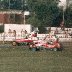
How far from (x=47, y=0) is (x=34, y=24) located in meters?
8.23

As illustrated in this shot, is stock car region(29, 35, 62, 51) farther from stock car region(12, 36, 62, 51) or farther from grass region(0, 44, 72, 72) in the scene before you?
grass region(0, 44, 72, 72)

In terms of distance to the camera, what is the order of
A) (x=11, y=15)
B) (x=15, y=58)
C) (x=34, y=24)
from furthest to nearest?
(x=11, y=15), (x=34, y=24), (x=15, y=58)

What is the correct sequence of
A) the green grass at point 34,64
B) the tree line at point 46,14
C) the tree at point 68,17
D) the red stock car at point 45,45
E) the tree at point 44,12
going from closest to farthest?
the green grass at point 34,64, the red stock car at point 45,45, the tree line at point 46,14, the tree at point 44,12, the tree at point 68,17

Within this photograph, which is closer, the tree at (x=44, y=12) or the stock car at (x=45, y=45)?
the stock car at (x=45, y=45)

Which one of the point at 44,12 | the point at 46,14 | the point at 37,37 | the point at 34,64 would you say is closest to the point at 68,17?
the point at 44,12

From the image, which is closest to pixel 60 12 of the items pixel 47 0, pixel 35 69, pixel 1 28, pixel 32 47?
pixel 47 0

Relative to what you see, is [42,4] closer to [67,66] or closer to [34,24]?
[34,24]

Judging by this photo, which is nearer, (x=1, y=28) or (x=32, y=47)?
(x=32, y=47)

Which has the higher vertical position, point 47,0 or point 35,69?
point 47,0

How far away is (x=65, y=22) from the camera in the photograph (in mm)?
64500

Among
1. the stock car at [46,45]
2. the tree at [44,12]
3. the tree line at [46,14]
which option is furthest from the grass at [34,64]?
the tree at [44,12]

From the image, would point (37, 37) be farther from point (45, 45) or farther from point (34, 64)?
point (34, 64)

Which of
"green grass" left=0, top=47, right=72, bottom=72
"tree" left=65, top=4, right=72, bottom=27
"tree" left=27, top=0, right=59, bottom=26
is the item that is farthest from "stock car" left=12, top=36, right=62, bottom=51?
"tree" left=65, top=4, right=72, bottom=27

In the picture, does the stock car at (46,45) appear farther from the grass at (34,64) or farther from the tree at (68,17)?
the tree at (68,17)
